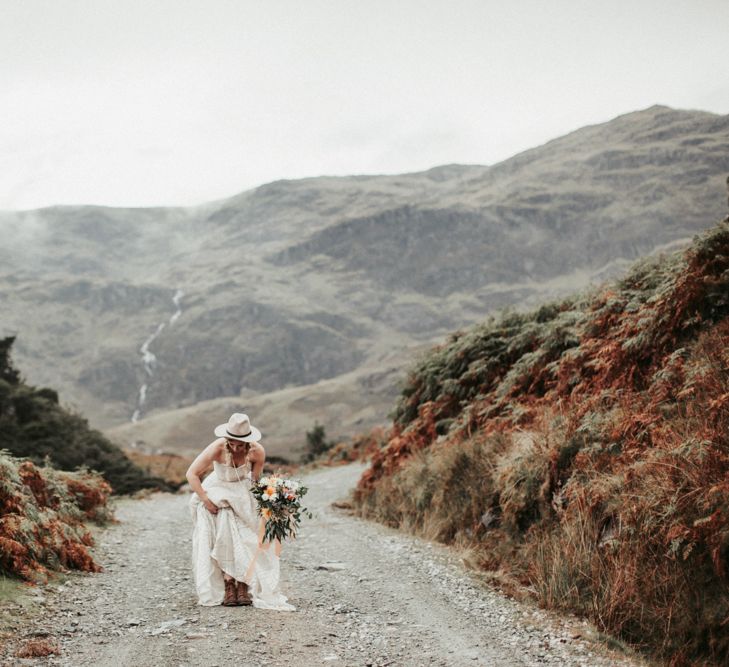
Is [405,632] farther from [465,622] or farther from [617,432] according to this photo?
[617,432]

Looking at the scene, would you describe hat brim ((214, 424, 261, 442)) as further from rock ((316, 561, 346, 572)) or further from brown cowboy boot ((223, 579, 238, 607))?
rock ((316, 561, 346, 572))

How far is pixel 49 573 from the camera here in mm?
8492

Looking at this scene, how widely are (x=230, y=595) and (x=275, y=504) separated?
1041mm

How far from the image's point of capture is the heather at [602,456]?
6.07 meters

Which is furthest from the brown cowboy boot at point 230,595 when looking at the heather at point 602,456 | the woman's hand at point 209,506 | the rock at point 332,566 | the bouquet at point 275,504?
the heather at point 602,456

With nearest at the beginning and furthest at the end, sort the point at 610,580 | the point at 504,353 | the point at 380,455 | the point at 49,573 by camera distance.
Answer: the point at 610,580, the point at 49,573, the point at 504,353, the point at 380,455

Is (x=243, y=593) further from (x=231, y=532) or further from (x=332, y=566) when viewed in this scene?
(x=332, y=566)

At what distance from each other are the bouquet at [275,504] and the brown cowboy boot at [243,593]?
508 millimetres

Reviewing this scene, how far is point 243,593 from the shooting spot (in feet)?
25.0

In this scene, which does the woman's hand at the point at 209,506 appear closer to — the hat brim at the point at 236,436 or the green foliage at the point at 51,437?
the hat brim at the point at 236,436

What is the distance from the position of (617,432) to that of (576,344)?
4.42m

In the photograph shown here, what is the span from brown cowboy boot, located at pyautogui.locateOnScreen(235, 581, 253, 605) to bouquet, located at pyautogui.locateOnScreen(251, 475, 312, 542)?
51 cm

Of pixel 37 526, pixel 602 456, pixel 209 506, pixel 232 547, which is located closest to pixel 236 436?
pixel 209 506

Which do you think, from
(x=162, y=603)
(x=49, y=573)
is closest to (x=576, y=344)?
(x=162, y=603)
